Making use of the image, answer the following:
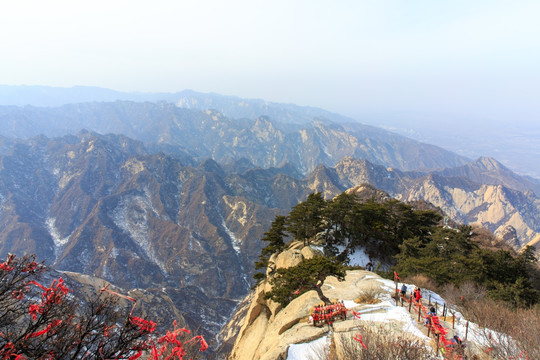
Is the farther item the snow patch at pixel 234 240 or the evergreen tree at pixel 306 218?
the snow patch at pixel 234 240

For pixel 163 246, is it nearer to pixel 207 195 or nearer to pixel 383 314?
pixel 207 195

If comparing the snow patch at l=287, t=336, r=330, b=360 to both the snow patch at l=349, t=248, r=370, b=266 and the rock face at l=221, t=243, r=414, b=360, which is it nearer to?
the rock face at l=221, t=243, r=414, b=360

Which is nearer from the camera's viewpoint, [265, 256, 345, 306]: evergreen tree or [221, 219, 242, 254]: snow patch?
[265, 256, 345, 306]: evergreen tree

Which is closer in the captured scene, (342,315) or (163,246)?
(342,315)

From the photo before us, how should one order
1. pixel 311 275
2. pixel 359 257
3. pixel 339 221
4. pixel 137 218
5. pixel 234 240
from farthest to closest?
pixel 137 218 < pixel 234 240 < pixel 339 221 < pixel 359 257 < pixel 311 275

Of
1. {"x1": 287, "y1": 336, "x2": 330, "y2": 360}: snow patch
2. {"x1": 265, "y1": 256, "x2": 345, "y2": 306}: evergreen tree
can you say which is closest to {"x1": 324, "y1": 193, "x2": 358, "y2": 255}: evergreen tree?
{"x1": 265, "y1": 256, "x2": 345, "y2": 306}: evergreen tree

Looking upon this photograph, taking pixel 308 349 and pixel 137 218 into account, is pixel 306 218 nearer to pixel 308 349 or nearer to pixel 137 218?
pixel 308 349

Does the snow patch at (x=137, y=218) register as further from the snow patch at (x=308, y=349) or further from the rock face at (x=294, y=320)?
the snow patch at (x=308, y=349)

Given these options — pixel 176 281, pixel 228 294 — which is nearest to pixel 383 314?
pixel 228 294

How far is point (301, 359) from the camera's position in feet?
39.9

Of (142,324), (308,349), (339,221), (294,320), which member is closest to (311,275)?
(294,320)

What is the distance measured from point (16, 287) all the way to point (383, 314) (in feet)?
56.3

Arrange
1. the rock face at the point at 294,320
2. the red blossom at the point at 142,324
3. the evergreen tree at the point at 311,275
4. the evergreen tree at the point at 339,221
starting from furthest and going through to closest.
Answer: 1. the evergreen tree at the point at 339,221
2. the evergreen tree at the point at 311,275
3. the rock face at the point at 294,320
4. the red blossom at the point at 142,324

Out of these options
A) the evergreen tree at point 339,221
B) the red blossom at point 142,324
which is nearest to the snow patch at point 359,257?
the evergreen tree at point 339,221
